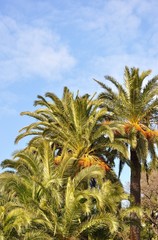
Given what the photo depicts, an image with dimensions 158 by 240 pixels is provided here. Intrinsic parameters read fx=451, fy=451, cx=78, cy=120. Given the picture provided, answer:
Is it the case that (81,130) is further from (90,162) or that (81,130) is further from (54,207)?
(54,207)

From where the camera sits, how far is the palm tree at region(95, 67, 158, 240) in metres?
26.4

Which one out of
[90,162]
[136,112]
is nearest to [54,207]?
[90,162]

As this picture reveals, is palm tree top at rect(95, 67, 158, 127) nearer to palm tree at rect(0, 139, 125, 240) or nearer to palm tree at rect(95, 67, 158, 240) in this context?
palm tree at rect(95, 67, 158, 240)

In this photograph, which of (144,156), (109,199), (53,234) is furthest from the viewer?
(144,156)

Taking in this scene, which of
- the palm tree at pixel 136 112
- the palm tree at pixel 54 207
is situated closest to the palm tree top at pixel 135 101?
the palm tree at pixel 136 112

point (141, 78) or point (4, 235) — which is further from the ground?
point (141, 78)

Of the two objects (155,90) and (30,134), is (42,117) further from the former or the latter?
(155,90)

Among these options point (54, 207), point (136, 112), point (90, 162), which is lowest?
point (54, 207)

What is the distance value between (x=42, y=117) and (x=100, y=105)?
3.73 meters

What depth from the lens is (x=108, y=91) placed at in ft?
93.4

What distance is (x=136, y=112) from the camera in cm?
2716

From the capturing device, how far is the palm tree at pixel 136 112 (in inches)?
1041

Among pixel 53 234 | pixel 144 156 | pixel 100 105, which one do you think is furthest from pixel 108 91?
Result: pixel 53 234

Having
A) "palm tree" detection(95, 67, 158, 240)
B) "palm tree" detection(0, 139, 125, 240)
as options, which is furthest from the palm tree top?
"palm tree" detection(0, 139, 125, 240)
